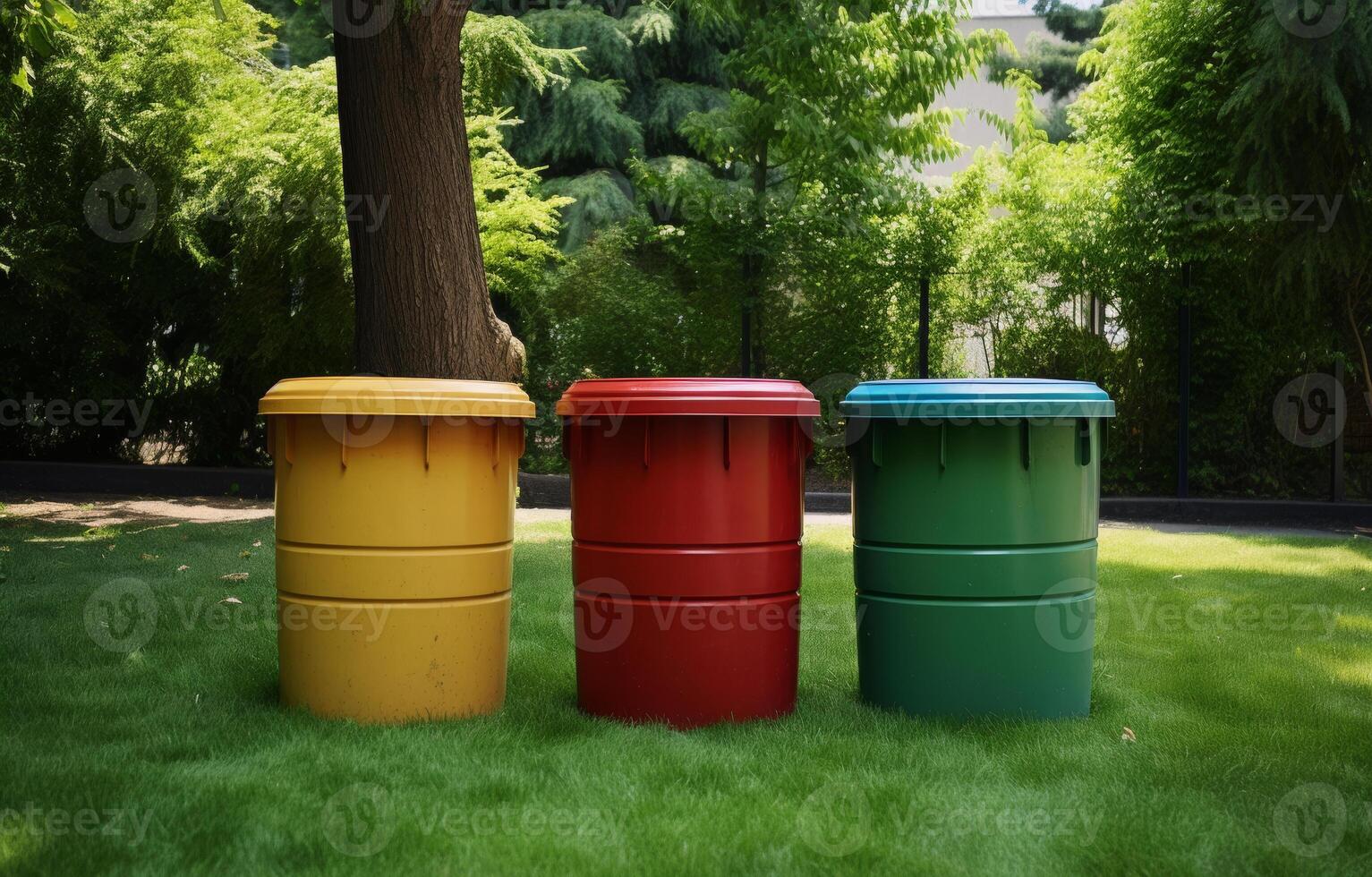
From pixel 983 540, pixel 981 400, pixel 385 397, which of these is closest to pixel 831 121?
pixel 981 400

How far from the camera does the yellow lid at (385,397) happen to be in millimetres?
3449

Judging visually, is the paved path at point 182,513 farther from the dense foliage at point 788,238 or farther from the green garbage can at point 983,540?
the green garbage can at point 983,540

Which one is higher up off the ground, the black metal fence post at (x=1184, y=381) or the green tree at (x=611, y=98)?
the green tree at (x=611, y=98)

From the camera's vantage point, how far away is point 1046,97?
91.5 ft

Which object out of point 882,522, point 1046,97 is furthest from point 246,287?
point 1046,97

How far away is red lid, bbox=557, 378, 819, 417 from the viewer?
3535mm

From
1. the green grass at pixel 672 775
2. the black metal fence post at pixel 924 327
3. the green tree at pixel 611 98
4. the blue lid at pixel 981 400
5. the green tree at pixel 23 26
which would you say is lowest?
the green grass at pixel 672 775

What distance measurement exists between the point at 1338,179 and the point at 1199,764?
7799 mm

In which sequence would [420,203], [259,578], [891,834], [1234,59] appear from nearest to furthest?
[891,834]
[420,203]
[259,578]
[1234,59]

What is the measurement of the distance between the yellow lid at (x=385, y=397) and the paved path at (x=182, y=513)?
18.5 ft

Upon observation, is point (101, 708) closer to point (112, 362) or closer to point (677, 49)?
point (112, 362)

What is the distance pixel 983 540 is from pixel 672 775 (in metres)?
1.25

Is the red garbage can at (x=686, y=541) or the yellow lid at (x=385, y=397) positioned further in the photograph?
the red garbage can at (x=686, y=541)

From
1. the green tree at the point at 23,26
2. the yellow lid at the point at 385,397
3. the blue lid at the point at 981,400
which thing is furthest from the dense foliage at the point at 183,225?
the blue lid at the point at 981,400
